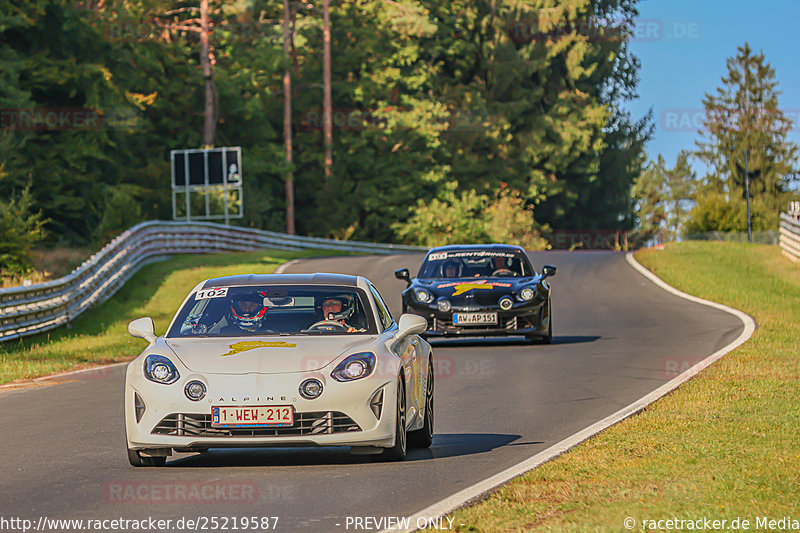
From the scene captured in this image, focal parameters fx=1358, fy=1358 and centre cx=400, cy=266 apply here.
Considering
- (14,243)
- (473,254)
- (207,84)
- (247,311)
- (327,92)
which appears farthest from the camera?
(327,92)

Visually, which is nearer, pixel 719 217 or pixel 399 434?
pixel 399 434

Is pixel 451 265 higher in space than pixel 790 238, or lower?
higher

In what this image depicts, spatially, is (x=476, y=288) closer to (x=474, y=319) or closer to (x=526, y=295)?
(x=474, y=319)

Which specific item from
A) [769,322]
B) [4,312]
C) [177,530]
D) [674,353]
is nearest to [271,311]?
[177,530]

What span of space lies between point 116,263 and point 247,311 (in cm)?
2430

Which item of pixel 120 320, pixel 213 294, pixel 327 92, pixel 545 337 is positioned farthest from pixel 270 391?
pixel 327 92

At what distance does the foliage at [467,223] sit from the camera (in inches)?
2982

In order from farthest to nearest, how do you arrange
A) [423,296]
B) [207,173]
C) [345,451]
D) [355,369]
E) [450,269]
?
[207,173], [450,269], [423,296], [345,451], [355,369]

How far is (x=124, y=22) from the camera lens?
59281 mm

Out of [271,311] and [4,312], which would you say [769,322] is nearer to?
[4,312]

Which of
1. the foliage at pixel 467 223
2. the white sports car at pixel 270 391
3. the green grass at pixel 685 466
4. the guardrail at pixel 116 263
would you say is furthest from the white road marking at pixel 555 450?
the foliage at pixel 467 223

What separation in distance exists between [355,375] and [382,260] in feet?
113

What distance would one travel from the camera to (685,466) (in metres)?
8.77

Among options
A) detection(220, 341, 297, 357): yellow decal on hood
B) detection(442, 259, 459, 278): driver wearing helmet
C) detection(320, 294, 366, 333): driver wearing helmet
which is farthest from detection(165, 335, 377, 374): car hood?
detection(442, 259, 459, 278): driver wearing helmet
